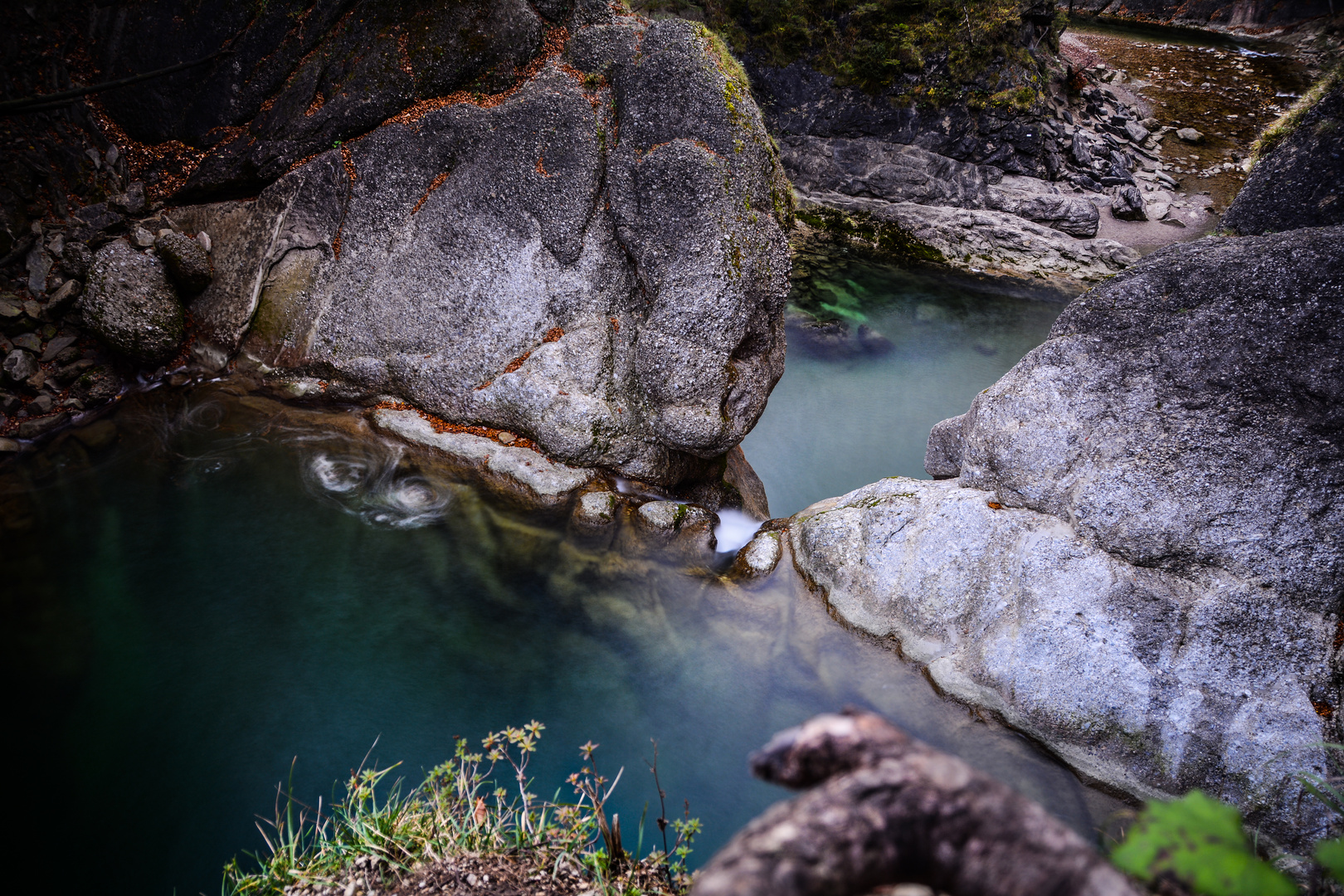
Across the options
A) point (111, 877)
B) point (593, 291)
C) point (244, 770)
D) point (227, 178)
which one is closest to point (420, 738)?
point (244, 770)

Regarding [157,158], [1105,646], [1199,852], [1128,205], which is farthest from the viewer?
[1128,205]

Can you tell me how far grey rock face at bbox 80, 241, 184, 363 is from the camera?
264 inches

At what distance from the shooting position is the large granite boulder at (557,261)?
588 centimetres

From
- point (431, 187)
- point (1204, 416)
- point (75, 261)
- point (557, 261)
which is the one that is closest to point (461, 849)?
point (557, 261)

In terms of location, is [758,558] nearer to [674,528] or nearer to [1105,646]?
[674,528]

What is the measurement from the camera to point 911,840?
4.55 feet

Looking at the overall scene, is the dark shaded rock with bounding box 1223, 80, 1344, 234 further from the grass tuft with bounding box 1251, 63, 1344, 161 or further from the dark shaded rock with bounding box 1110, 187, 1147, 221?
the dark shaded rock with bounding box 1110, 187, 1147, 221

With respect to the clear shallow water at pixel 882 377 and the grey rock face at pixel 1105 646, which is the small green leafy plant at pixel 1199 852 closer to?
the grey rock face at pixel 1105 646

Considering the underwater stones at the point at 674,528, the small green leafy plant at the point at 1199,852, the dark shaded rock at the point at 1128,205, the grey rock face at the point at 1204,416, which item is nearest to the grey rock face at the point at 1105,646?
the grey rock face at the point at 1204,416

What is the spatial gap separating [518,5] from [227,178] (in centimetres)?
395

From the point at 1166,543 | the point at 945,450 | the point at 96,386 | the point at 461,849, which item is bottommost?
the point at 461,849

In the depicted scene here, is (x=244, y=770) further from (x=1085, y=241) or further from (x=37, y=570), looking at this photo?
(x=1085, y=241)

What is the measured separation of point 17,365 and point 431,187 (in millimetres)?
4591

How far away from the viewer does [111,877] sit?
3.71 metres
